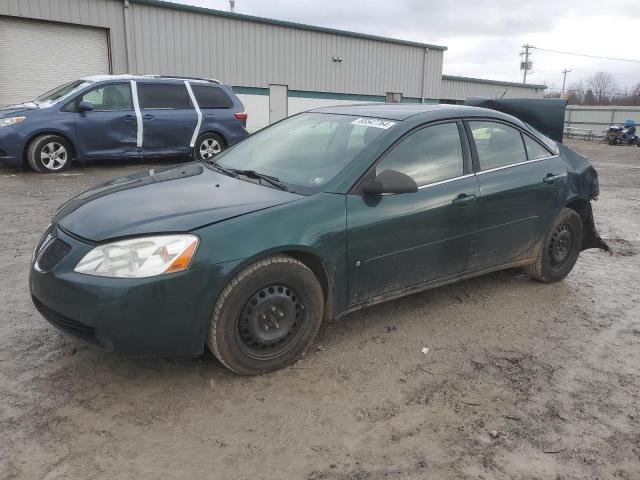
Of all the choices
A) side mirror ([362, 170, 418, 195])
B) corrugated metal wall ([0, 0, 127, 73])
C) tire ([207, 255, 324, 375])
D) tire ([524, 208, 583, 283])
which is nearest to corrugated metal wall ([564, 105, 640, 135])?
corrugated metal wall ([0, 0, 127, 73])

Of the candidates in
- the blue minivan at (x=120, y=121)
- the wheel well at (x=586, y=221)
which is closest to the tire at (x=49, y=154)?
the blue minivan at (x=120, y=121)

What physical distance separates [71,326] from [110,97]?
8308mm

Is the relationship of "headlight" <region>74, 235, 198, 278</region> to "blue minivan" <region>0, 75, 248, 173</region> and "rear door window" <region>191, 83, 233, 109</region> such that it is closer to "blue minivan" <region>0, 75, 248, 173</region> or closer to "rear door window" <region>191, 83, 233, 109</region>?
"blue minivan" <region>0, 75, 248, 173</region>

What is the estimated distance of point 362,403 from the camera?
2854 millimetres

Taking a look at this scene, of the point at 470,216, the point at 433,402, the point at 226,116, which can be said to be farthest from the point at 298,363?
the point at 226,116

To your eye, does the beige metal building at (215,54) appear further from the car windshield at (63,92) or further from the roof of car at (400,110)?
the roof of car at (400,110)

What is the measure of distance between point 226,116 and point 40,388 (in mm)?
9124

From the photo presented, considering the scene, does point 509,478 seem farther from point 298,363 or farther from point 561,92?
point 561,92

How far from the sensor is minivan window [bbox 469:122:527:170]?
13.3ft

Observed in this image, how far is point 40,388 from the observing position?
9.40 ft

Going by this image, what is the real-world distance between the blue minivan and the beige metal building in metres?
5.99

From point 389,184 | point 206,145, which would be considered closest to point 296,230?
point 389,184

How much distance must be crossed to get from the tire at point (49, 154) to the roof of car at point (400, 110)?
682 centimetres

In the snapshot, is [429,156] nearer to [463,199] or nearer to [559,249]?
[463,199]
